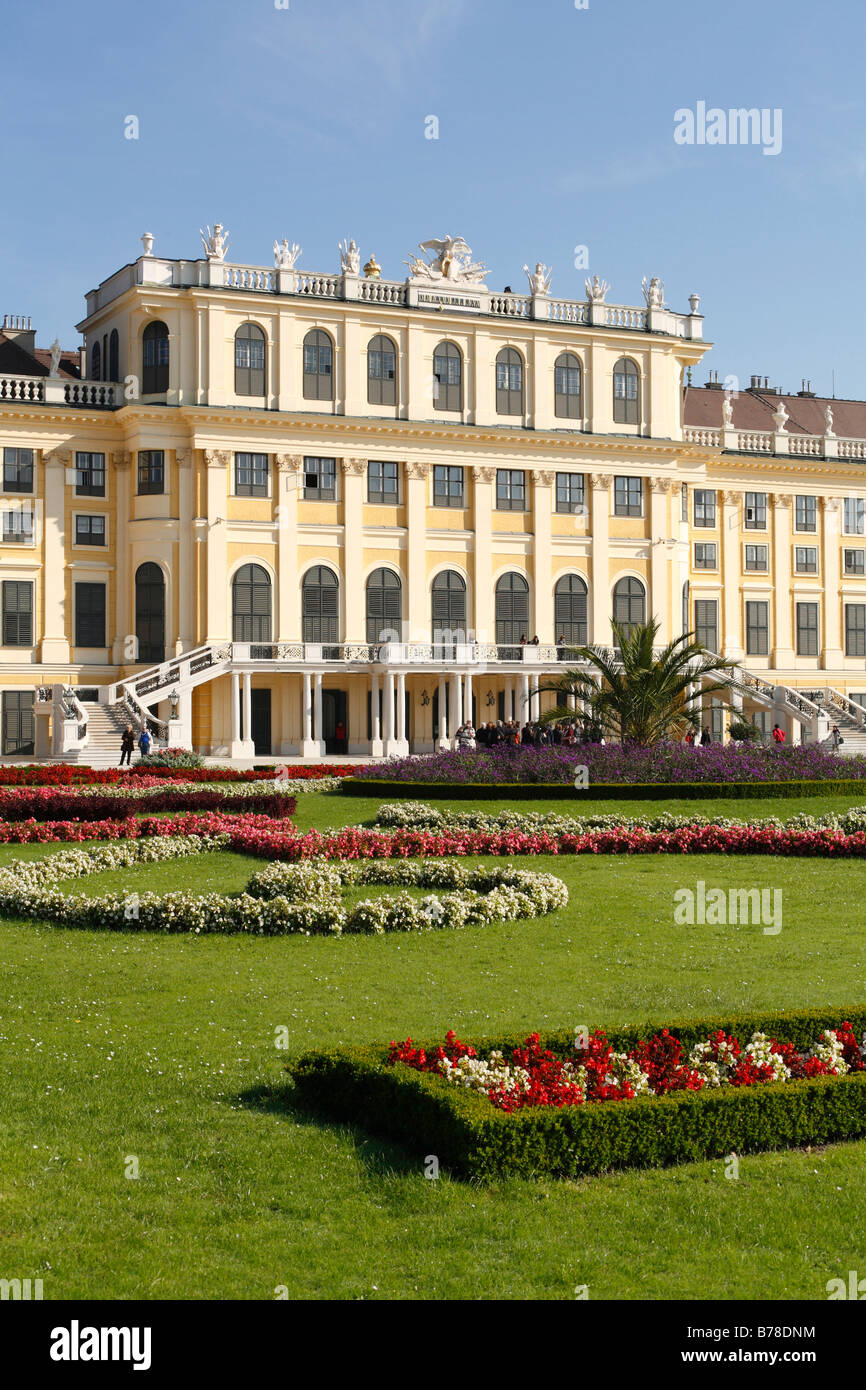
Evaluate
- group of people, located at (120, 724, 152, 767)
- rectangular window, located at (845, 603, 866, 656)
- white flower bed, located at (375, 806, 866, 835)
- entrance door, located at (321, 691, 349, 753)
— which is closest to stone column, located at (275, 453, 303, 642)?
entrance door, located at (321, 691, 349, 753)

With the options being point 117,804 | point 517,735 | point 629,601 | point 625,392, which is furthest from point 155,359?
point 117,804

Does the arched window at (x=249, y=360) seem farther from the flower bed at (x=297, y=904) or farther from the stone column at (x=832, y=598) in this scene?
the flower bed at (x=297, y=904)

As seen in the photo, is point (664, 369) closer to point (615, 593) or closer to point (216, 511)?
point (615, 593)

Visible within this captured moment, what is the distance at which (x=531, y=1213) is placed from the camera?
6816 mm

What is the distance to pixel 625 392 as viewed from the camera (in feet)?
177

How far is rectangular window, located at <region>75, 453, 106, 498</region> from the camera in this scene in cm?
4788

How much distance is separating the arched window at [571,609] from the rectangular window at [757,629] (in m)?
8.61

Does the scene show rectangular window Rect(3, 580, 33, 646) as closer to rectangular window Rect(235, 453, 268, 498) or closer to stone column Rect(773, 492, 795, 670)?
rectangular window Rect(235, 453, 268, 498)

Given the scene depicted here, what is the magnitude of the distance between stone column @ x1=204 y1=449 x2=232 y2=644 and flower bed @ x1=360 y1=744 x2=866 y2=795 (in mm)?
18844

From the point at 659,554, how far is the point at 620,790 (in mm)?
29287

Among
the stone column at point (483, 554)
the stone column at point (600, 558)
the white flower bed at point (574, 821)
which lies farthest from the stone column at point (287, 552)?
the white flower bed at point (574, 821)

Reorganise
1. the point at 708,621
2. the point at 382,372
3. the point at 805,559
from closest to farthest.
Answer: the point at 382,372 → the point at 708,621 → the point at 805,559

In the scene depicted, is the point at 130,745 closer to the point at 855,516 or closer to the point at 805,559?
the point at 805,559
